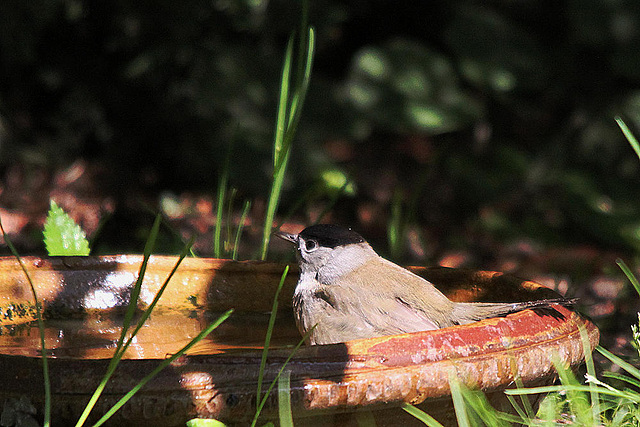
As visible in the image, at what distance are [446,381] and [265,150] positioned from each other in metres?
3.80

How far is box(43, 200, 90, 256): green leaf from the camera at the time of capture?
2857 millimetres

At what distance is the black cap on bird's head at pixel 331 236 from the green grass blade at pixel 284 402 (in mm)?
1370

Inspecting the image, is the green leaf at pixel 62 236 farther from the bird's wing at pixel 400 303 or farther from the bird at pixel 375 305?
the bird's wing at pixel 400 303

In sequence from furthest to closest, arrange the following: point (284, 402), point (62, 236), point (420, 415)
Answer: point (62, 236), point (420, 415), point (284, 402)

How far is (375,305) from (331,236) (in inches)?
25.4

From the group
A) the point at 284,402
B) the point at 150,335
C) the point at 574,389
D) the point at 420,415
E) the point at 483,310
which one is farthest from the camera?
the point at 150,335

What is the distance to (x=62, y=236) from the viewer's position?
114 inches

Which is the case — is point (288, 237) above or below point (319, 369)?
below

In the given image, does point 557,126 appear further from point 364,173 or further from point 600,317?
point 600,317

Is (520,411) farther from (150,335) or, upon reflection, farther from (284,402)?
(150,335)

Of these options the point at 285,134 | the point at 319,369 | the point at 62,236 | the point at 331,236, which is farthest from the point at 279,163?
the point at 319,369

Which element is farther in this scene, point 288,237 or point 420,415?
point 288,237

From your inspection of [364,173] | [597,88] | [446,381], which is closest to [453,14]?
[597,88]

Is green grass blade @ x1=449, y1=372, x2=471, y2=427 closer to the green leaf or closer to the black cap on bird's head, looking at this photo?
the black cap on bird's head
